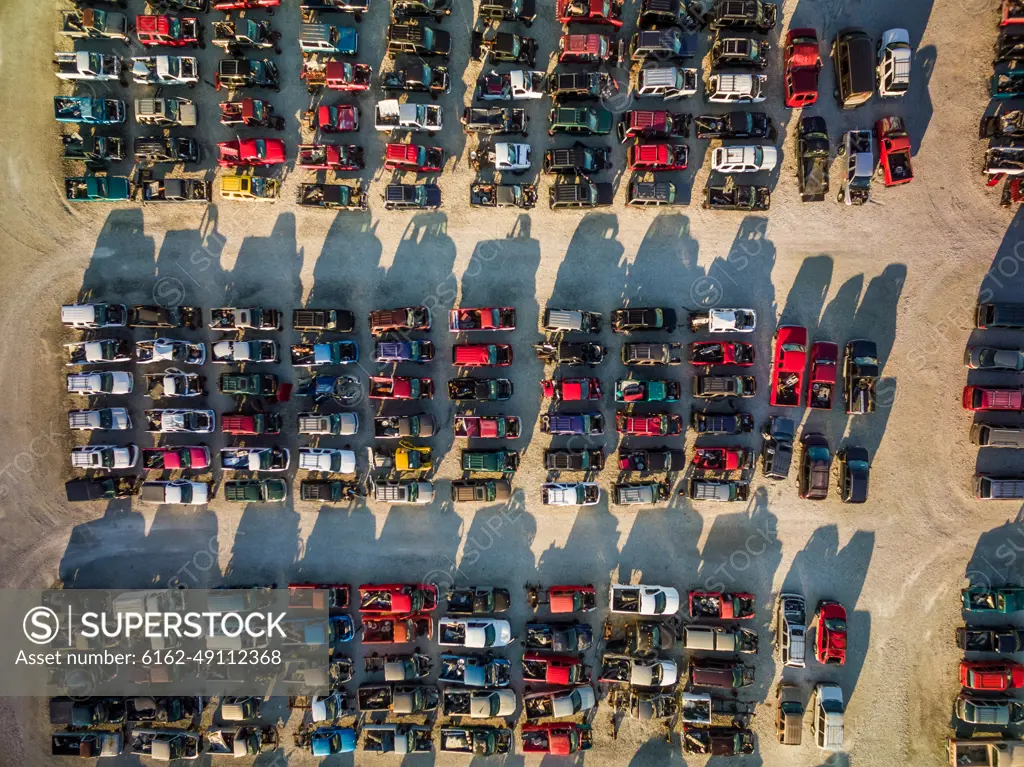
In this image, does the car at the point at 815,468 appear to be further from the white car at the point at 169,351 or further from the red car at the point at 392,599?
the white car at the point at 169,351

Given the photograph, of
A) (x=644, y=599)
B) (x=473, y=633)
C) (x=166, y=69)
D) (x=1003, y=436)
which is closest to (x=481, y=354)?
(x=473, y=633)

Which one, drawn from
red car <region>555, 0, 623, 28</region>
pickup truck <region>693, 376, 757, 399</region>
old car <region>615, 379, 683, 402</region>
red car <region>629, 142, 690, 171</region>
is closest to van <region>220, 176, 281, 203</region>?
red car <region>555, 0, 623, 28</region>

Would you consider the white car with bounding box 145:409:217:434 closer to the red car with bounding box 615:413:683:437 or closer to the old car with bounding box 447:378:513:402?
the old car with bounding box 447:378:513:402

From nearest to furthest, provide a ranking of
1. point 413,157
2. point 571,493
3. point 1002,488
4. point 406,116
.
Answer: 1. point 406,116
2. point 413,157
3. point 571,493
4. point 1002,488

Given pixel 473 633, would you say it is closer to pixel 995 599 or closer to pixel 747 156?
pixel 995 599

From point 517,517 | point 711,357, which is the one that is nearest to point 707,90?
point 711,357

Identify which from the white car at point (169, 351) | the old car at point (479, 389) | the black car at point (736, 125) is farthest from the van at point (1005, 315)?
the white car at point (169, 351)

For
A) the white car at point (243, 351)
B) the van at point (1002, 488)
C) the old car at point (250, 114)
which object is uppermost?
the old car at point (250, 114)
